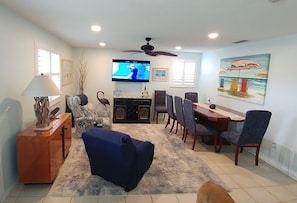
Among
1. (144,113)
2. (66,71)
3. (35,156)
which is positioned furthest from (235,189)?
(66,71)

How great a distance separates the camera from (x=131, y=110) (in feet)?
21.1

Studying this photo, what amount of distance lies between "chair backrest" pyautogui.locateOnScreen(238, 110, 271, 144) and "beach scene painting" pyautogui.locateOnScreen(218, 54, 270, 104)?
73 centimetres

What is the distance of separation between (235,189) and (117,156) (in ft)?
5.83

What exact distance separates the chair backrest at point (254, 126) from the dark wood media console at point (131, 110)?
3349 mm

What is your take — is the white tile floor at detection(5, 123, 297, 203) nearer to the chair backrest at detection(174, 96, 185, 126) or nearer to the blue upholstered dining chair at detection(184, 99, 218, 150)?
the blue upholstered dining chair at detection(184, 99, 218, 150)

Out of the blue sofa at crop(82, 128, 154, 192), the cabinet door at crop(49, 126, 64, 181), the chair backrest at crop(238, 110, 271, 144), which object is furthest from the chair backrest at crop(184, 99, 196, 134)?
the cabinet door at crop(49, 126, 64, 181)

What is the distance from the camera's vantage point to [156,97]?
679 centimetres

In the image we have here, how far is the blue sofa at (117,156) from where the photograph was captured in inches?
98.5

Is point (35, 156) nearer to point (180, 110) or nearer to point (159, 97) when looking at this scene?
point (180, 110)

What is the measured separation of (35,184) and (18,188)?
198 mm

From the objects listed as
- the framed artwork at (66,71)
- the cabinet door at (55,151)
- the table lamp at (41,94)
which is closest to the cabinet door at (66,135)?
the cabinet door at (55,151)

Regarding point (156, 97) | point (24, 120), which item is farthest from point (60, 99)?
point (156, 97)

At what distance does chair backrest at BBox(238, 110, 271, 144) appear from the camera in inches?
135

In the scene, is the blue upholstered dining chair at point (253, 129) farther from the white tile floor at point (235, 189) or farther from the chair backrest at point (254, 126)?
the white tile floor at point (235, 189)
